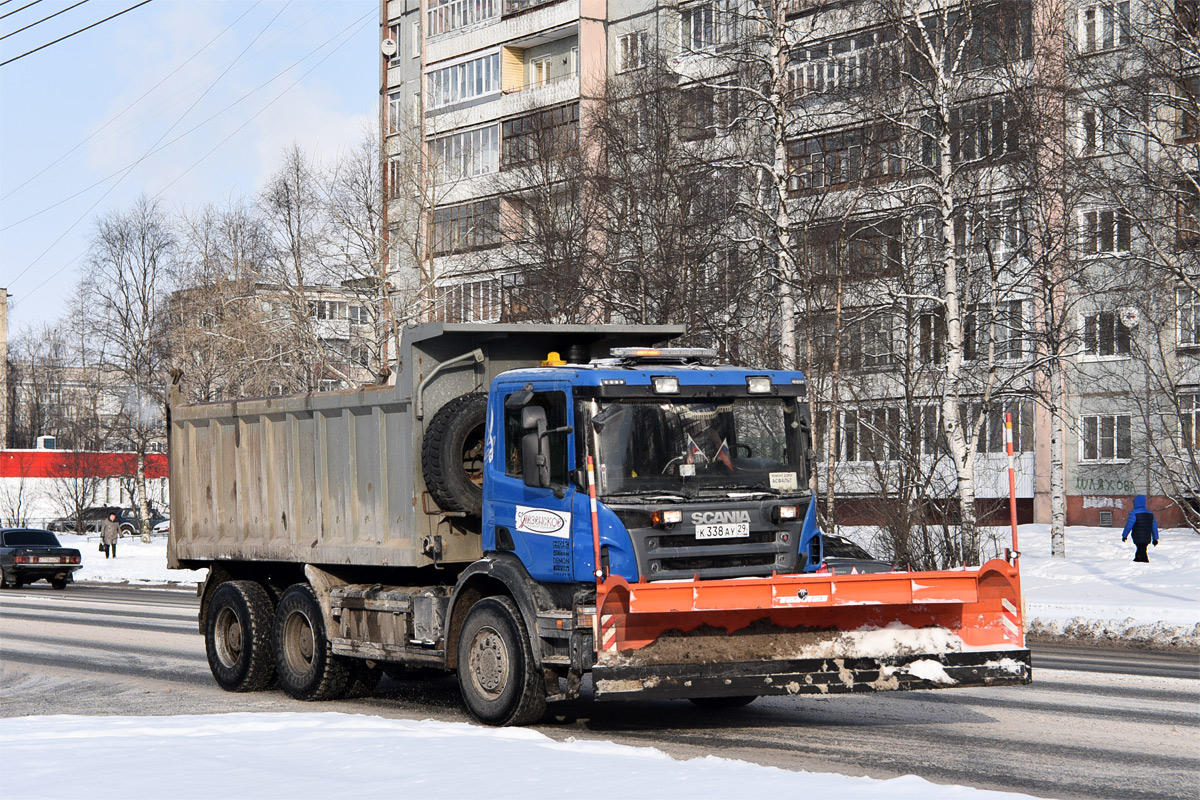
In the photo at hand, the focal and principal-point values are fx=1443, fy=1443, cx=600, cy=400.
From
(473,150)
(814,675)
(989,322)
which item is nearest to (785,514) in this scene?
(814,675)

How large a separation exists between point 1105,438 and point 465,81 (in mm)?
28264

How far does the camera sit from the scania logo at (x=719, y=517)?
10266 millimetres

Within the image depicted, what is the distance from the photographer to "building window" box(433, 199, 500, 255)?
4400 centimetres

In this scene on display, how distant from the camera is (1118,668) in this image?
15281mm

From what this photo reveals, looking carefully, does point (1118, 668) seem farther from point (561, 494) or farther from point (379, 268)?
point (379, 268)

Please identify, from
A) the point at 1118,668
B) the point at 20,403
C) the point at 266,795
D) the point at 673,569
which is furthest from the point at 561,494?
the point at 20,403

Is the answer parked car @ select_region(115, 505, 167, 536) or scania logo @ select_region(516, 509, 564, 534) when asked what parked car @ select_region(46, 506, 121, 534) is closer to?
parked car @ select_region(115, 505, 167, 536)

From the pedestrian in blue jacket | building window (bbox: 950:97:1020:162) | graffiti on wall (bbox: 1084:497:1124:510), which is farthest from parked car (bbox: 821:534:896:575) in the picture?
graffiti on wall (bbox: 1084:497:1124:510)

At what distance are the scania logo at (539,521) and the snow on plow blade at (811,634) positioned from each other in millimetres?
934

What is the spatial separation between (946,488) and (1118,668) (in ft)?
37.0

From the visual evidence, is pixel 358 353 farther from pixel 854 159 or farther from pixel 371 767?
pixel 371 767

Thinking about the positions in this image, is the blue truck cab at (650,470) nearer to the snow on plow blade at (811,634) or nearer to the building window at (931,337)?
the snow on plow blade at (811,634)

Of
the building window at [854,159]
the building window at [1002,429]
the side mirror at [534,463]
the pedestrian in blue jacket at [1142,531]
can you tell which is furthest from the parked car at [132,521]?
the side mirror at [534,463]

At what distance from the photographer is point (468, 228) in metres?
46.9
